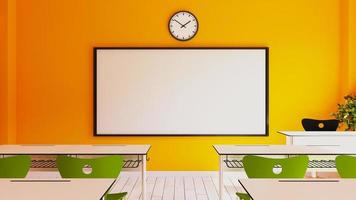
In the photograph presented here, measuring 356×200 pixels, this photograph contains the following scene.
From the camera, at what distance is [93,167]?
120 inches

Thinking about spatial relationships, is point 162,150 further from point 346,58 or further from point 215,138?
point 346,58

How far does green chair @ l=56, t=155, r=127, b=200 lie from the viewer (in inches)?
120

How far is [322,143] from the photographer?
15.8 ft

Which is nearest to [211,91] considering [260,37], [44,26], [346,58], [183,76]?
[183,76]

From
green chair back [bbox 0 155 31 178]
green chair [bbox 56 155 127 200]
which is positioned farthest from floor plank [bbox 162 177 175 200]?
green chair back [bbox 0 155 31 178]

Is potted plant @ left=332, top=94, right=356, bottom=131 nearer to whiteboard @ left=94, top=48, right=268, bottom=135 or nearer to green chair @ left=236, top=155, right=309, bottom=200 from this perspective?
whiteboard @ left=94, top=48, right=268, bottom=135

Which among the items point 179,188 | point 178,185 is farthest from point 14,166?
point 178,185

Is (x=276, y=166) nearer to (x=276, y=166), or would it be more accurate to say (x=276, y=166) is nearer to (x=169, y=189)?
(x=276, y=166)

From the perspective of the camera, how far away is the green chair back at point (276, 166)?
3012 mm

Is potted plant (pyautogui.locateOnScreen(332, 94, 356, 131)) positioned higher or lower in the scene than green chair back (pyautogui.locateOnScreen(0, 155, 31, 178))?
higher

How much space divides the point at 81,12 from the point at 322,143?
382 cm

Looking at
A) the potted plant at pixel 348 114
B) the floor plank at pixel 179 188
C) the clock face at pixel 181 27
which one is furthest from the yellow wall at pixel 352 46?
the floor plank at pixel 179 188

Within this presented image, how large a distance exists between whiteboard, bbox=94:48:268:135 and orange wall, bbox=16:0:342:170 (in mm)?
149

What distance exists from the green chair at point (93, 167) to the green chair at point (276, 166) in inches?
35.6
